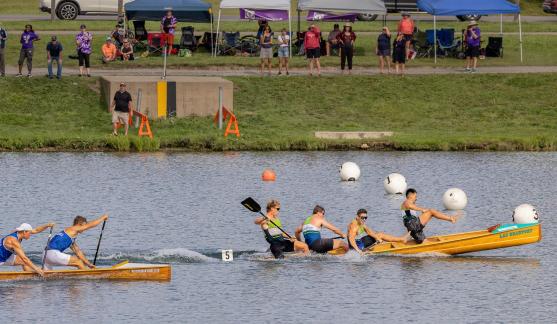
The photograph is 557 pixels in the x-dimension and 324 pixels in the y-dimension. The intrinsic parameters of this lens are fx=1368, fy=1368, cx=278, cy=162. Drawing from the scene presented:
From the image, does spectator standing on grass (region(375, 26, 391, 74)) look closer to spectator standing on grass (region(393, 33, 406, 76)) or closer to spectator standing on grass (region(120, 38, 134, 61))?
spectator standing on grass (region(393, 33, 406, 76))

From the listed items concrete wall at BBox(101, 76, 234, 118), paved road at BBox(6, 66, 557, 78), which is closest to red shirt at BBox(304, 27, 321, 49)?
paved road at BBox(6, 66, 557, 78)

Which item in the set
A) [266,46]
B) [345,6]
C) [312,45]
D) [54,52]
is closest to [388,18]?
[345,6]

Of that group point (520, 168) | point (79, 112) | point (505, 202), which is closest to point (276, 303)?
point (505, 202)

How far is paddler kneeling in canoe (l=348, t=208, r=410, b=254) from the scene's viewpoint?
3381 centimetres

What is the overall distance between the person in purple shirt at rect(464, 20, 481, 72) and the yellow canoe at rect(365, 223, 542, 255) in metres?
28.5

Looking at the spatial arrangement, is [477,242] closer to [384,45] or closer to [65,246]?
[65,246]

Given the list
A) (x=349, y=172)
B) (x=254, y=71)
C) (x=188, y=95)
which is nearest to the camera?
(x=349, y=172)

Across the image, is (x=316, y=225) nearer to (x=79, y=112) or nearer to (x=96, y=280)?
(x=96, y=280)

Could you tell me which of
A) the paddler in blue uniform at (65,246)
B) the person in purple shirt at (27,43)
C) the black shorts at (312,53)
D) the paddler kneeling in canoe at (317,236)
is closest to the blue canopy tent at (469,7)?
the black shorts at (312,53)

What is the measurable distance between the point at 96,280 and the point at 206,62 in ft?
107

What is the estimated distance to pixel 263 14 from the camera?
65750 mm

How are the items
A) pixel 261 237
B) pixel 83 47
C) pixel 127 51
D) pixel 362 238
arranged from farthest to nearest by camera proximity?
pixel 127 51 → pixel 83 47 → pixel 261 237 → pixel 362 238

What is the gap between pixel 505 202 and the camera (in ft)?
139

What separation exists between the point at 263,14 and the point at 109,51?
7737 mm
